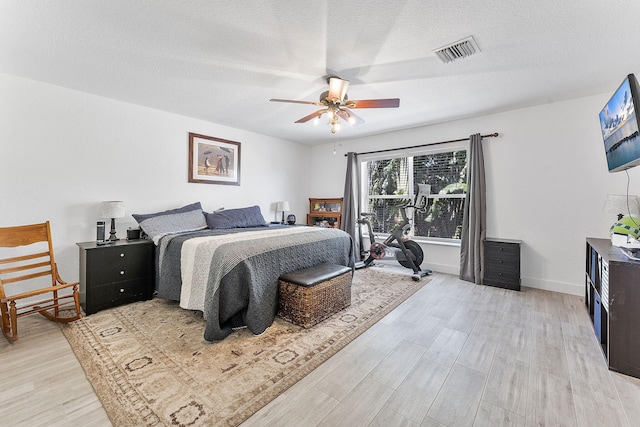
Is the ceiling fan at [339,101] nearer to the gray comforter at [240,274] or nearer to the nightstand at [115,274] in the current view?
the gray comforter at [240,274]

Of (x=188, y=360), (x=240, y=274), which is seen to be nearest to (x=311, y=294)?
(x=240, y=274)

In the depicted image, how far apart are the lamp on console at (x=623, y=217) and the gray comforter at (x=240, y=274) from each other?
270 centimetres

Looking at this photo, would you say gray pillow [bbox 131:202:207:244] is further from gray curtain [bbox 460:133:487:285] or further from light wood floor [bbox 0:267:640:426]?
gray curtain [bbox 460:133:487:285]

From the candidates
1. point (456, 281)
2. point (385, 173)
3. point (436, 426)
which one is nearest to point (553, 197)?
point (456, 281)

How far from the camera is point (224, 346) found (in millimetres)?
2061

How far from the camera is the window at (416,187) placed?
4.29m

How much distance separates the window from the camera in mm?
4285

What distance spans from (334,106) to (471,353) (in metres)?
2.47

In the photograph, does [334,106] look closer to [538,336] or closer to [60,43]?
[60,43]

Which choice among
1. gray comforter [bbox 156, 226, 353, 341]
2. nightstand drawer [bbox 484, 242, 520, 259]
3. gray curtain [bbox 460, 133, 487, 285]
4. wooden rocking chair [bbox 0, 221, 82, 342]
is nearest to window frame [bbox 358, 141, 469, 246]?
gray curtain [bbox 460, 133, 487, 285]

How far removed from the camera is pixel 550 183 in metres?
3.45

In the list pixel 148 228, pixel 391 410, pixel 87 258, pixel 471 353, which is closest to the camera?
pixel 391 410

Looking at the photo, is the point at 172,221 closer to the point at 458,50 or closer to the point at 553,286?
the point at 458,50

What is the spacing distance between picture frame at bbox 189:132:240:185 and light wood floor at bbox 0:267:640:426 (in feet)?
8.10
